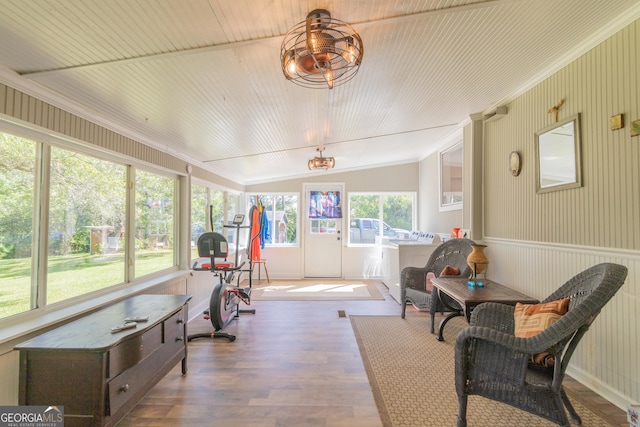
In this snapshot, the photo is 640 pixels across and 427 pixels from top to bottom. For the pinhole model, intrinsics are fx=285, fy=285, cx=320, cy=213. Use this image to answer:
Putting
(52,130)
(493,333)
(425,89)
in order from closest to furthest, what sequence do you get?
(493,333), (52,130), (425,89)

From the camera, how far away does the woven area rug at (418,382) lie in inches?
72.6

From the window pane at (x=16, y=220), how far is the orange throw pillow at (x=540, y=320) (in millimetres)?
3285

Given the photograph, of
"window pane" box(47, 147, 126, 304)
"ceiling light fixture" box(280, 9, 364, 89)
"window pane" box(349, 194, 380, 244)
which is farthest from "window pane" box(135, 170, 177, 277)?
"window pane" box(349, 194, 380, 244)

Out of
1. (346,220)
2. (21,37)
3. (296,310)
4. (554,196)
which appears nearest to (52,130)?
(21,37)

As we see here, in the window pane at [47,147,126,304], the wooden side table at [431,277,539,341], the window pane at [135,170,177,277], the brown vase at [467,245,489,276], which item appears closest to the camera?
the window pane at [47,147,126,304]

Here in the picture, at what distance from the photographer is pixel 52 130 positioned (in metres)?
2.00

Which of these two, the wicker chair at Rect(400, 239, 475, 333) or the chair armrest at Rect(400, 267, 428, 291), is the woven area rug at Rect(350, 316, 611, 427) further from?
the chair armrest at Rect(400, 267, 428, 291)

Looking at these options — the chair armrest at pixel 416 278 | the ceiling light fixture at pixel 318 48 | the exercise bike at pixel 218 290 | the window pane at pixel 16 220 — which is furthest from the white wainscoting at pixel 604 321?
the window pane at pixel 16 220

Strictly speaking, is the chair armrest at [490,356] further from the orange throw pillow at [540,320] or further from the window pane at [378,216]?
the window pane at [378,216]

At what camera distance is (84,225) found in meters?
2.43

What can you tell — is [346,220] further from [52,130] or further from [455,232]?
[52,130]

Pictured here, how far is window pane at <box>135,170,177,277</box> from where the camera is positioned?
10.2 ft

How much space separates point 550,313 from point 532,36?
191cm

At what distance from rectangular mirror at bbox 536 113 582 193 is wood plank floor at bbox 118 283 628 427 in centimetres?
162
